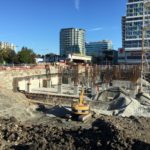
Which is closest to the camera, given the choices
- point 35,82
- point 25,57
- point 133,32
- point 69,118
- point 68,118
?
point 69,118

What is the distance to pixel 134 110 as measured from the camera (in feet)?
82.8

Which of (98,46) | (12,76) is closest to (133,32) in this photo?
(12,76)

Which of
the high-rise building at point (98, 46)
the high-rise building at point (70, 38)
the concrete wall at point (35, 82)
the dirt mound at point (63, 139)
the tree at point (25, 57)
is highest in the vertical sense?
the high-rise building at point (70, 38)

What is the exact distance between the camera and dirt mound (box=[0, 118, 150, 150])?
47.9 feet

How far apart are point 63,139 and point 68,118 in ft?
22.9

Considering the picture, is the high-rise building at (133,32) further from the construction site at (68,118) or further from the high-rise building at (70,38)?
the high-rise building at (70,38)

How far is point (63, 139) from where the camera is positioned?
15664 millimetres

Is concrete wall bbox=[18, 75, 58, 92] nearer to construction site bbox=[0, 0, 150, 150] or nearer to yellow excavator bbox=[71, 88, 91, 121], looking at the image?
construction site bbox=[0, 0, 150, 150]

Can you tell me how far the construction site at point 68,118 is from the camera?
15.3 meters

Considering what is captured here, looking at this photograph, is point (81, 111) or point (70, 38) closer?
point (81, 111)

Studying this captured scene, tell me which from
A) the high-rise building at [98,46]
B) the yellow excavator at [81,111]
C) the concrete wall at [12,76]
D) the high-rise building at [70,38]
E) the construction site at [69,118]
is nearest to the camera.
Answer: the construction site at [69,118]

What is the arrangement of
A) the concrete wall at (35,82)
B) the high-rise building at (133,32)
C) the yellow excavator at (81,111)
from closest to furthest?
1. the yellow excavator at (81,111)
2. the concrete wall at (35,82)
3. the high-rise building at (133,32)

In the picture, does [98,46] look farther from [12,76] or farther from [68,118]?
[68,118]

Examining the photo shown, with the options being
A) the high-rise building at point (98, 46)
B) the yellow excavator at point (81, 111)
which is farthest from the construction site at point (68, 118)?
the high-rise building at point (98, 46)
